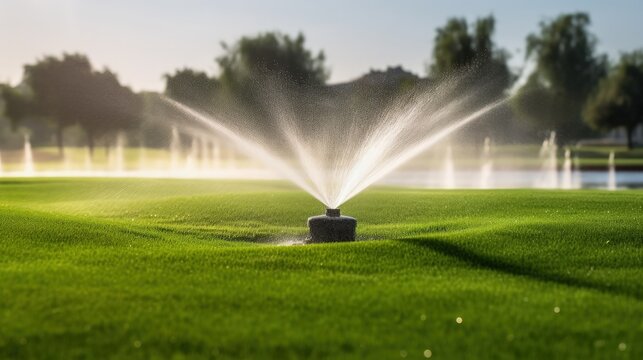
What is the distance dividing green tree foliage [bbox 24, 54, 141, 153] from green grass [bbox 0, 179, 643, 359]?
199 ft

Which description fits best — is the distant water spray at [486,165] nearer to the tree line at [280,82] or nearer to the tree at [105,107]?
the tree line at [280,82]

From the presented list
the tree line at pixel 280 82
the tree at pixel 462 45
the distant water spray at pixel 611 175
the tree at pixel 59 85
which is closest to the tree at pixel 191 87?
the tree line at pixel 280 82

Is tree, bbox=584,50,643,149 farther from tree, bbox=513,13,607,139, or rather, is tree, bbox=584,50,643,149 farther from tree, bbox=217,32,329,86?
tree, bbox=217,32,329,86

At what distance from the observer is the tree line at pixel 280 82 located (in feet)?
236

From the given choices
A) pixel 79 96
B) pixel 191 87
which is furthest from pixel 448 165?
pixel 79 96

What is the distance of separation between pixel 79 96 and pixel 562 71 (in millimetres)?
47485

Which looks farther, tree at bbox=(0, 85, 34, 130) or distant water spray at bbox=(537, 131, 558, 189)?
tree at bbox=(0, 85, 34, 130)

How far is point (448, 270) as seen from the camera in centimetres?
1076

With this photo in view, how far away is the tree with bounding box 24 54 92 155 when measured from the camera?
75188 millimetres

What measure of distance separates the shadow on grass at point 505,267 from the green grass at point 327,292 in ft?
0.09

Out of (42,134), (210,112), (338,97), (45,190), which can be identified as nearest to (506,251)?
(45,190)

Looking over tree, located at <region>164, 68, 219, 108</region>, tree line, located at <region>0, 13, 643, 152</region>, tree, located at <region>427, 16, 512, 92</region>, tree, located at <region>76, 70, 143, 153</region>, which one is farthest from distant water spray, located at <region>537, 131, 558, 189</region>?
tree, located at <region>76, 70, 143, 153</region>

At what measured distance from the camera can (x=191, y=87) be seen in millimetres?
77562

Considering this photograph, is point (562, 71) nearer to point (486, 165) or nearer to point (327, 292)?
point (486, 165)
